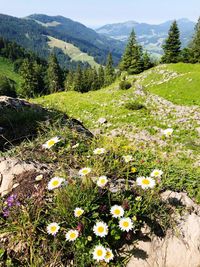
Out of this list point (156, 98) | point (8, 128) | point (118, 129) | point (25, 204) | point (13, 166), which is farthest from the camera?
point (156, 98)

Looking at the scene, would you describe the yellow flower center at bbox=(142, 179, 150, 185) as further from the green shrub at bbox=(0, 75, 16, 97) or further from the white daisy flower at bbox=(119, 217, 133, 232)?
the green shrub at bbox=(0, 75, 16, 97)

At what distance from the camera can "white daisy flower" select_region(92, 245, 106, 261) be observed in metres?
3.01

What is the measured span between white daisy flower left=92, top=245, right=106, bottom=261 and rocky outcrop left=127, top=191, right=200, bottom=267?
714 millimetres

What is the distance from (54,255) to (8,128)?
495 centimetres

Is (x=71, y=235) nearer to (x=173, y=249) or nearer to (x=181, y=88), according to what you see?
(x=173, y=249)

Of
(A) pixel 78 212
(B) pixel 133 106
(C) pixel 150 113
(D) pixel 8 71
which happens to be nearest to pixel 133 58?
(B) pixel 133 106

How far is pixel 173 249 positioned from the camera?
12.6 feet

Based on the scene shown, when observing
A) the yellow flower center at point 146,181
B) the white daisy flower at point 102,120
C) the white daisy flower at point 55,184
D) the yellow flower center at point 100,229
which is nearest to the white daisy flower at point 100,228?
the yellow flower center at point 100,229

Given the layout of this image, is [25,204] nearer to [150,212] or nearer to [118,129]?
[150,212]

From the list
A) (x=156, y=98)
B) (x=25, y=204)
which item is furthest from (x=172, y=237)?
(x=156, y=98)

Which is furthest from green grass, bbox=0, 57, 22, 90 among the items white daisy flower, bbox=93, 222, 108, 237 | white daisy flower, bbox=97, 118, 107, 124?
white daisy flower, bbox=93, 222, 108, 237

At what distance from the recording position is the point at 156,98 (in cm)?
2814

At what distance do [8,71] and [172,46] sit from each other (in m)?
111

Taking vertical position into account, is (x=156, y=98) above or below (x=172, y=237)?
below
